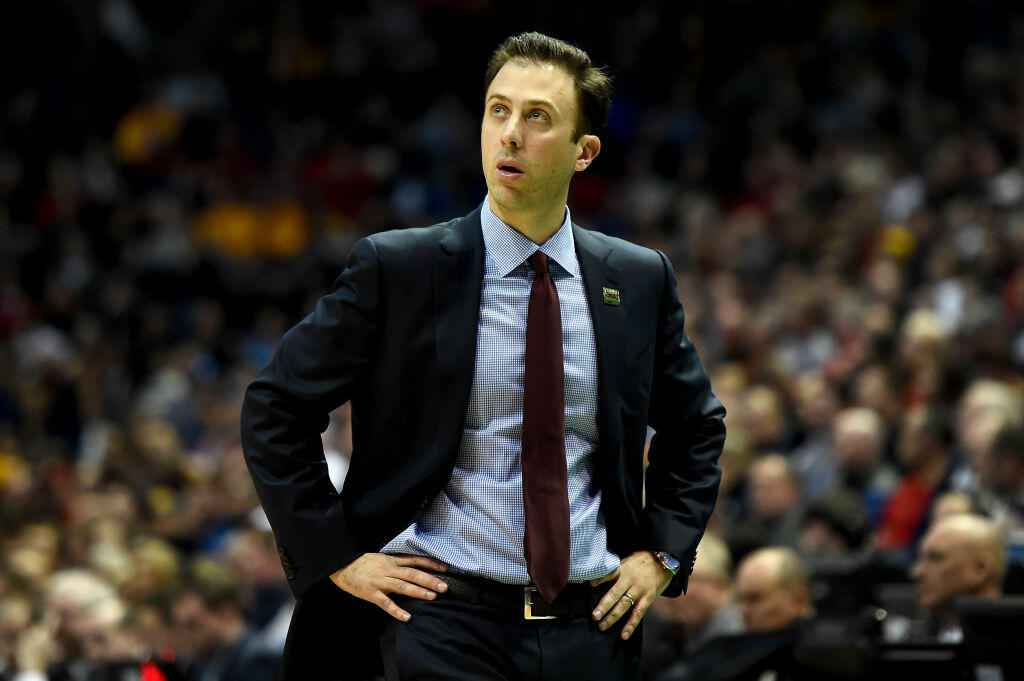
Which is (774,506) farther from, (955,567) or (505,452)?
(505,452)

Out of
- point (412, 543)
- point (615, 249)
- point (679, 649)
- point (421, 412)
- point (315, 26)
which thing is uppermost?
point (315, 26)

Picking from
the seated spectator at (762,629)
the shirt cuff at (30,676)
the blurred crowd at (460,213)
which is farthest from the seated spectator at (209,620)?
the seated spectator at (762,629)

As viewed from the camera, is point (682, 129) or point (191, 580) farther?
point (682, 129)

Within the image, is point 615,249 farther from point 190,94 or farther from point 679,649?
point 190,94

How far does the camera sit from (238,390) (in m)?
11.2

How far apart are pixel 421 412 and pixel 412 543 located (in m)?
0.25

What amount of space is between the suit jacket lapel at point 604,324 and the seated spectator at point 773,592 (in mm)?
2289

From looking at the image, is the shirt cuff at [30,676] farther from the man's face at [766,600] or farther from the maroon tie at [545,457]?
the maroon tie at [545,457]

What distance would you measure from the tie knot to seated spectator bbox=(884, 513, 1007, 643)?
92.7 inches

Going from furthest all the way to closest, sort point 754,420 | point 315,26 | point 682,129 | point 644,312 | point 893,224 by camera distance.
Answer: point 315,26
point 682,129
point 893,224
point 754,420
point 644,312

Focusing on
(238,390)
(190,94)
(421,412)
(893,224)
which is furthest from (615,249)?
(190,94)

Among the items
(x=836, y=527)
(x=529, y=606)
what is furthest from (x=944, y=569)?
(x=529, y=606)

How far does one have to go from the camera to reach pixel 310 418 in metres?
2.79

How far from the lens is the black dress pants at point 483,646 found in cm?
266
